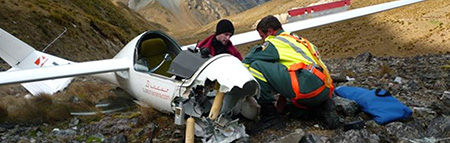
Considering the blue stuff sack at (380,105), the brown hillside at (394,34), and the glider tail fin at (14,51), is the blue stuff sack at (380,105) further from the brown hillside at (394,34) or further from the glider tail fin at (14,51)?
the brown hillside at (394,34)

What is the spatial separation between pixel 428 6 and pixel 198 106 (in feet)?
139

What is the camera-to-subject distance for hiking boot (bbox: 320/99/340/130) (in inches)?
221

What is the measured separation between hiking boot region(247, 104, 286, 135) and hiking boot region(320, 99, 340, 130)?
637mm

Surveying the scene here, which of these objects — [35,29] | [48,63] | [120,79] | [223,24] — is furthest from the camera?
[35,29]

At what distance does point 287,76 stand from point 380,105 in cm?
183

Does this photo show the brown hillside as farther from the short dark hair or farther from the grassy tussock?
the grassy tussock

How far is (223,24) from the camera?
673cm

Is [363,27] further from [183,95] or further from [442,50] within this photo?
[183,95]

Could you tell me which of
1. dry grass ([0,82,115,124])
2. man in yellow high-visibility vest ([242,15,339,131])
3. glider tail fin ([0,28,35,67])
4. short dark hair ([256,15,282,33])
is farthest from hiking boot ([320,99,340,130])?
glider tail fin ([0,28,35,67])

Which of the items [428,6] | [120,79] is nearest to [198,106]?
[120,79]

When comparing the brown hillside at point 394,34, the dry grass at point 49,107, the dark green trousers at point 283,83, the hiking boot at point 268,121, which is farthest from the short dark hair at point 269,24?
the brown hillside at point 394,34

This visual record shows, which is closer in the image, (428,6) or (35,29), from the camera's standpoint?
(35,29)

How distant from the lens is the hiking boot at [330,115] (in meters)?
5.61

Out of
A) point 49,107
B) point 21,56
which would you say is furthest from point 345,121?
point 21,56
